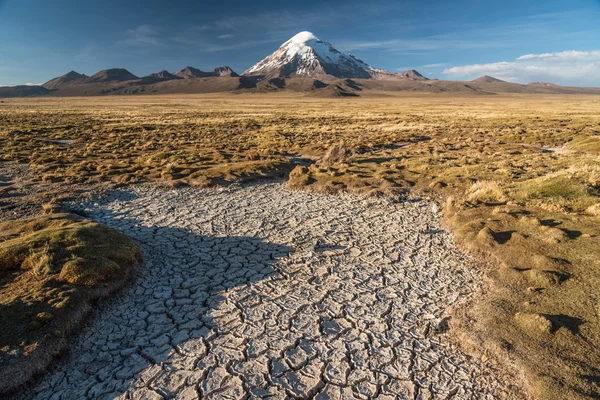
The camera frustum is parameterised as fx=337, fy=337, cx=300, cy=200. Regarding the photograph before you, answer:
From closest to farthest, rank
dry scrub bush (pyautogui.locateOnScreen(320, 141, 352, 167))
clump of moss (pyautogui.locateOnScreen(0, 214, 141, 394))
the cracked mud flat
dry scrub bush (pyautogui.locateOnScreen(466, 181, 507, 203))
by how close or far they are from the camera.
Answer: the cracked mud flat, clump of moss (pyautogui.locateOnScreen(0, 214, 141, 394)), dry scrub bush (pyautogui.locateOnScreen(466, 181, 507, 203)), dry scrub bush (pyautogui.locateOnScreen(320, 141, 352, 167))

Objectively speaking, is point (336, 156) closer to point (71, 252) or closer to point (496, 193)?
point (496, 193)

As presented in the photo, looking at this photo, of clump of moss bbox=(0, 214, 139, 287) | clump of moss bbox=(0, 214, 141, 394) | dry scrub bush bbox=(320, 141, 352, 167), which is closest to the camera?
clump of moss bbox=(0, 214, 141, 394)

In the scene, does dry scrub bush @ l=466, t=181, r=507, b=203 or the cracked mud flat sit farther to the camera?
dry scrub bush @ l=466, t=181, r=507, b=203

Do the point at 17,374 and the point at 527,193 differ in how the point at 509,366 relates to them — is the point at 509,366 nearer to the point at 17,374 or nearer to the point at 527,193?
the point at 17,374

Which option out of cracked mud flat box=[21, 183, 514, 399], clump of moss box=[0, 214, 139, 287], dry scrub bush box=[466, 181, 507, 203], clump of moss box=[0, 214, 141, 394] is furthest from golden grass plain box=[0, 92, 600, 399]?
clump of moss box=[0, 214, 139, 287]

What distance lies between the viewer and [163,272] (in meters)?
9.05

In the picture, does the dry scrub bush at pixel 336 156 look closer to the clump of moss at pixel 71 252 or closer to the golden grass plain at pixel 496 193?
the golden grass plain at pixel 496 193

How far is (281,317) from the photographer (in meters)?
7.21

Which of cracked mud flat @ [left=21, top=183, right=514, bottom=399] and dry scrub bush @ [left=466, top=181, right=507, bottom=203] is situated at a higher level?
dry scrub bush @ [left=466, top=181, right=507, bottom=203]

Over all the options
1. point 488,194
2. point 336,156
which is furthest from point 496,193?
point 336,156

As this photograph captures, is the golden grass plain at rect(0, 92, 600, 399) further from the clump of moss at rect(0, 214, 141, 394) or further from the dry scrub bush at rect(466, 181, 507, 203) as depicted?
the clump of moss at rect(0, 214, 141, 394)

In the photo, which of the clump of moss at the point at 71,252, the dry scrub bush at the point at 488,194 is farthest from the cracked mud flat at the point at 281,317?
the dry scrub bush at the point at 488,194

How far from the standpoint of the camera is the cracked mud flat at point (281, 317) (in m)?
5.52

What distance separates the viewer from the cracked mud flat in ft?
18.1
